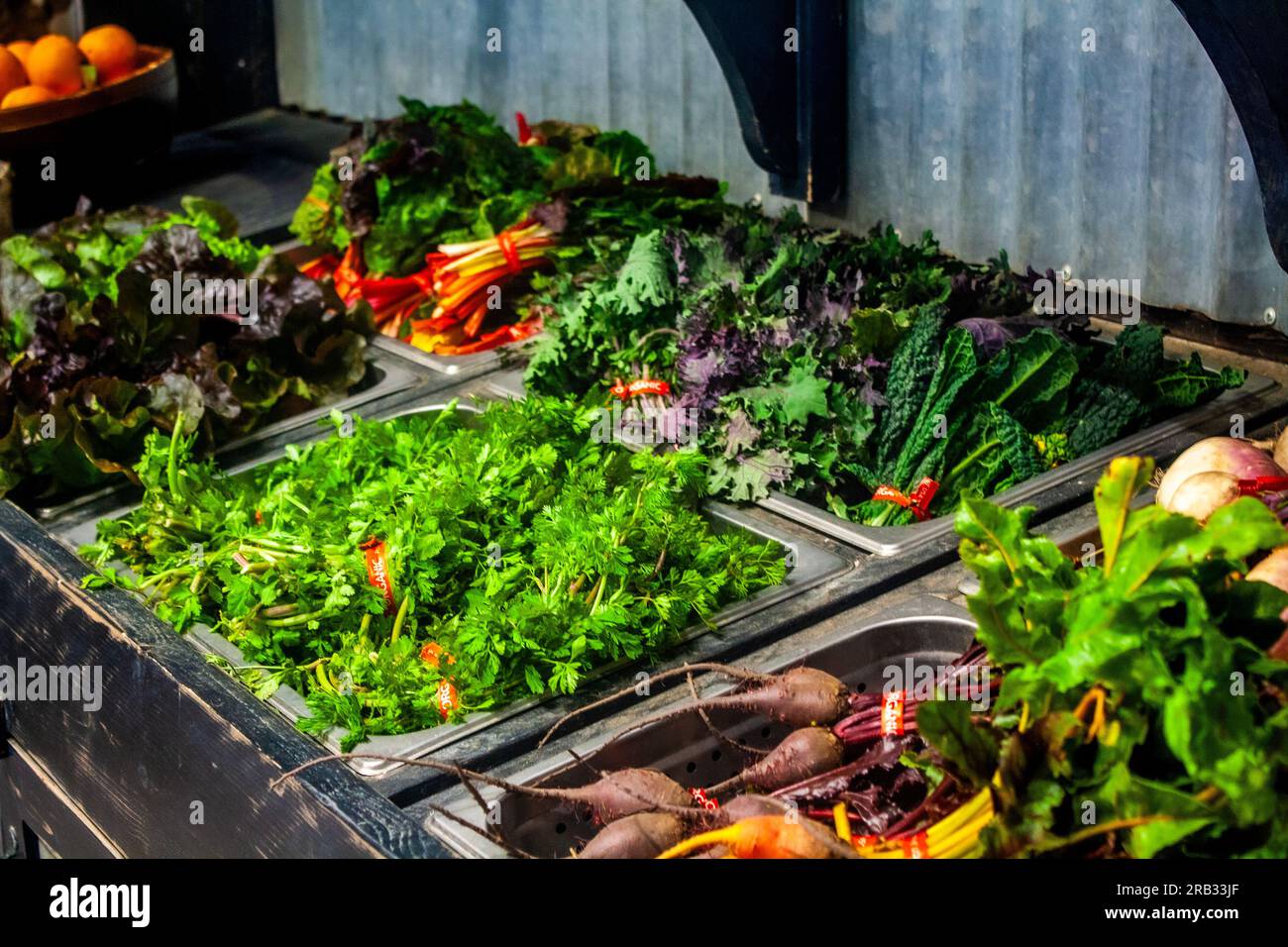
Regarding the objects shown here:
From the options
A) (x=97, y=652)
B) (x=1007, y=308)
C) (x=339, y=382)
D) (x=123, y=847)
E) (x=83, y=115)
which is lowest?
(x=123, y=847)

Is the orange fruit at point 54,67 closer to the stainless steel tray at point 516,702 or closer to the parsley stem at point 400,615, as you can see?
the stainless steel tray at point 516,702

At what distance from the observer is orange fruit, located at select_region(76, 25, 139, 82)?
4824mm

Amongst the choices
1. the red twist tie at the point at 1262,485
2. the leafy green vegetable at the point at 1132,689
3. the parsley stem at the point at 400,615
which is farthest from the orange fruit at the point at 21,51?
the leafy green vegetable at the point at 1132,689

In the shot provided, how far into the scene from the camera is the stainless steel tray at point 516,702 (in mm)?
1972

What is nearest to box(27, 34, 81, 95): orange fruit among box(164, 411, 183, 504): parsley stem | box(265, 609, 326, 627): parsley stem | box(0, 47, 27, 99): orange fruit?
box(0, 47, 27, 99): orange fruit

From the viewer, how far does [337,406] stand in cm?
329

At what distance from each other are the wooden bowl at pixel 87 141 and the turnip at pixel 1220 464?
3.73 metres

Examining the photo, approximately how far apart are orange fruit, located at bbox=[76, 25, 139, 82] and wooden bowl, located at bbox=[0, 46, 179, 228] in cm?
6

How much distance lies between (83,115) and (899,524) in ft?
10.9

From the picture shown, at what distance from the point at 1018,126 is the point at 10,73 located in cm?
320

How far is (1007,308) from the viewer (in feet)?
9.37

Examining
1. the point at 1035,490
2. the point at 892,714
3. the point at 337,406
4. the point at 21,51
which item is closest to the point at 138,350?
the point at 337,406
